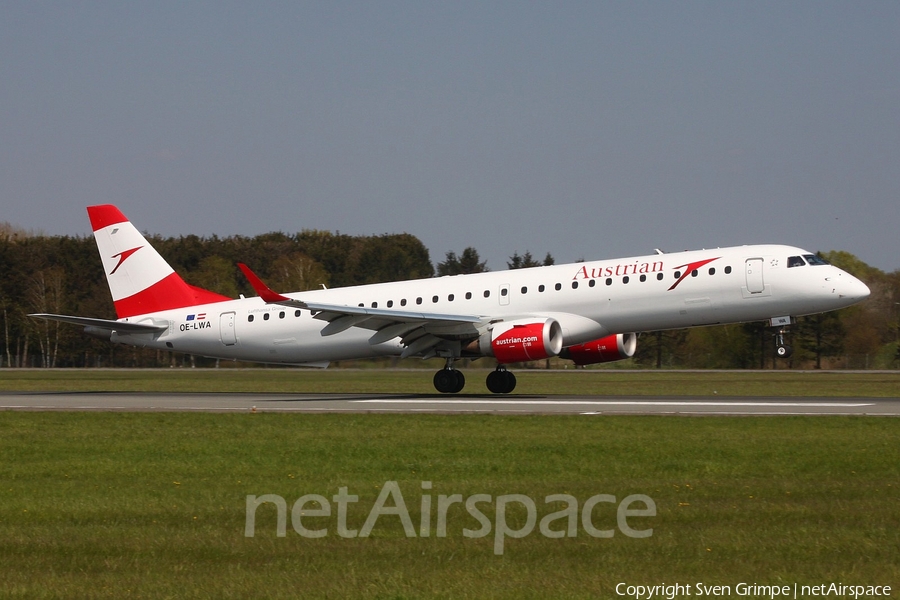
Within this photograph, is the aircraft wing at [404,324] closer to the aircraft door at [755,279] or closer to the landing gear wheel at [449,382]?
the landing gear wheel at [449,382]

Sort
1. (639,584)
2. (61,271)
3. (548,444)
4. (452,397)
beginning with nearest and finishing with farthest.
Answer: (639,584)
(548,444)
(452,397)
(61,271)

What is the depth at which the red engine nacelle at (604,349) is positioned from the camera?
34.8m

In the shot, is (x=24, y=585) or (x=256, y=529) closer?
(x=24, y=585)

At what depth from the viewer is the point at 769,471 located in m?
14.7

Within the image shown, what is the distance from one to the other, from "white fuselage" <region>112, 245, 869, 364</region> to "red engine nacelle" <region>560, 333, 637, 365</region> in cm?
198

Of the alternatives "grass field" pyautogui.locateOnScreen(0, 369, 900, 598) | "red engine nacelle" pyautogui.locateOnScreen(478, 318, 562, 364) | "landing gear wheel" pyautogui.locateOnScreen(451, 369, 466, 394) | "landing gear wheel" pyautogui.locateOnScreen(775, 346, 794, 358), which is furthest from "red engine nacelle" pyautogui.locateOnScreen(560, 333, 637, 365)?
Answer: "grass field" pyautogui.locateOnScreen(0, 369, 900, 598)

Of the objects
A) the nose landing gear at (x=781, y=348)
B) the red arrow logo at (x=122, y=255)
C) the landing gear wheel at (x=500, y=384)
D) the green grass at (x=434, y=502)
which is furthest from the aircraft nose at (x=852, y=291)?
the red arrow logo at (x=122, y=255)

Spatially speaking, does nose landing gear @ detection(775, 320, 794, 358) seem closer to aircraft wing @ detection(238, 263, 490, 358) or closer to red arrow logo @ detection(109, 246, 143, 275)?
aircraft wing @ detection(238, 263, 490, 358)

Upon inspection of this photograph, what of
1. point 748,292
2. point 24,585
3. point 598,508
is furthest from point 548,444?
point 748,292

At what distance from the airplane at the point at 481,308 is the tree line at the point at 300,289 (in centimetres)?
3405

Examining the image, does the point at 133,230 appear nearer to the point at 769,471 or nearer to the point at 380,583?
the point at 769,471

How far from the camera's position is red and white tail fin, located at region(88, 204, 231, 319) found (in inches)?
1500

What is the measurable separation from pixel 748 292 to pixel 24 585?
999 inches

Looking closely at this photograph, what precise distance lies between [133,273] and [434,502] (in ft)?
92.5
